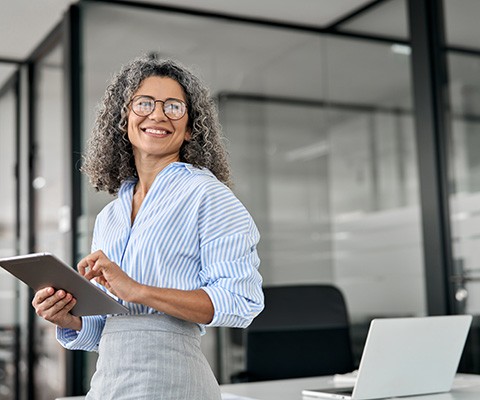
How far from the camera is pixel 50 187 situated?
5.66 m

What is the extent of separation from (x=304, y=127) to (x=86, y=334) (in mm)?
3755

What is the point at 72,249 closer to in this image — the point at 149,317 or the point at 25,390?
the point at 25,390

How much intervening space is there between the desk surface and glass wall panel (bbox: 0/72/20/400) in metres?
3.52

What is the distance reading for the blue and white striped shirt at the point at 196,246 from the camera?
1678 millimetres

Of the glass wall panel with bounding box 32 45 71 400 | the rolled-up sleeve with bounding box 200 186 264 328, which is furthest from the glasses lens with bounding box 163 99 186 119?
the glass wall panel with bounding box 32 45 71 400

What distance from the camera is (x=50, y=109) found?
5703mm

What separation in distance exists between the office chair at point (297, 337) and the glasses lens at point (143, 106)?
194 cm

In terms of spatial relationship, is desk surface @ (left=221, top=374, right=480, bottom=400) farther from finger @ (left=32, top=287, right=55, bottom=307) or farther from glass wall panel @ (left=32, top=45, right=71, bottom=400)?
glass wall panel @ (left=32, top=45, right=71, bottom=400)

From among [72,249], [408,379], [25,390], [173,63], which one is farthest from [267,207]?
[173,63]

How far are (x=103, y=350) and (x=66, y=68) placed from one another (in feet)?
12.1

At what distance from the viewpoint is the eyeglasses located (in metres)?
1.83

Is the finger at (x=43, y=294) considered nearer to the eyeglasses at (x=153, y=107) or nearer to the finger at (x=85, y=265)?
the finger at (x=85, y=265)

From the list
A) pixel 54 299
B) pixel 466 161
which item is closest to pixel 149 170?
pixel 54 299

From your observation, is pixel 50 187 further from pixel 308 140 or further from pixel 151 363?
pixel 151 363
